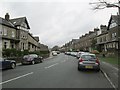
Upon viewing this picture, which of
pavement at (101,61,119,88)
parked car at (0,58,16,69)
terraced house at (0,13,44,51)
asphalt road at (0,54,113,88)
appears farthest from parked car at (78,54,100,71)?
terraced house at (0,13,44,51)

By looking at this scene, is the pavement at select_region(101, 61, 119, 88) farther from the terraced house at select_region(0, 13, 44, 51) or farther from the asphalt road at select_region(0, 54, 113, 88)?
the terraced house at select_region(0, 13, 44, 51)

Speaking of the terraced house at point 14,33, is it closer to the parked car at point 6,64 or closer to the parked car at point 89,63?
the parked car at point 6,64

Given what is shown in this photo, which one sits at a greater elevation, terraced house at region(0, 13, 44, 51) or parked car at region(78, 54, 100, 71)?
terraced house at region(0, 13, 44, 51)

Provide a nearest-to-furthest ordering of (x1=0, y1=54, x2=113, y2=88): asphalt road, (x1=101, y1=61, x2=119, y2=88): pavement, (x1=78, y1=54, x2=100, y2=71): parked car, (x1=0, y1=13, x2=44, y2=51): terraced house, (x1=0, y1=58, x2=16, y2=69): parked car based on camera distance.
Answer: (x1=0, y1=54, x2=113, y2=88): asphalt road → (x1=101, y1=61, x2=119, y2=88): pavement → (x1=78, y1=54, x2=100, y2=71): parked car → (x1=0, y1=58, x2=16, y2=69): parked car → (x1=0, y1=13, x2=44, y2=51): terraced house

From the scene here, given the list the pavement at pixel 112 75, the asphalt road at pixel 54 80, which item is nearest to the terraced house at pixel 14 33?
the asphalt road at pixel 54 80

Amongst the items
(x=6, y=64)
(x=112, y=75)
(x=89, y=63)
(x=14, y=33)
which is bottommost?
(x=112, y=75)

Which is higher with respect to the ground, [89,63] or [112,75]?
[89,63]

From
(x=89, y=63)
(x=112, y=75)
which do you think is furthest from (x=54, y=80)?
(x=89, y=63)

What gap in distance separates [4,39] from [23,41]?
32.5 ft

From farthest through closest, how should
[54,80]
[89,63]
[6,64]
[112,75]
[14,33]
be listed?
[14,33], [6,64], [89,63], [112,75], [54,80]

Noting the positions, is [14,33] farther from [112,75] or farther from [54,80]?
[54,80]

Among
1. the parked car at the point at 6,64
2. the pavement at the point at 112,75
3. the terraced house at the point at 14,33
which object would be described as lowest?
the pavement at the point at 112,75

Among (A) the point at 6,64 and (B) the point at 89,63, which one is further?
(A) the point at 6,64

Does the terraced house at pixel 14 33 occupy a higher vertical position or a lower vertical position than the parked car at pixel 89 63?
higher
